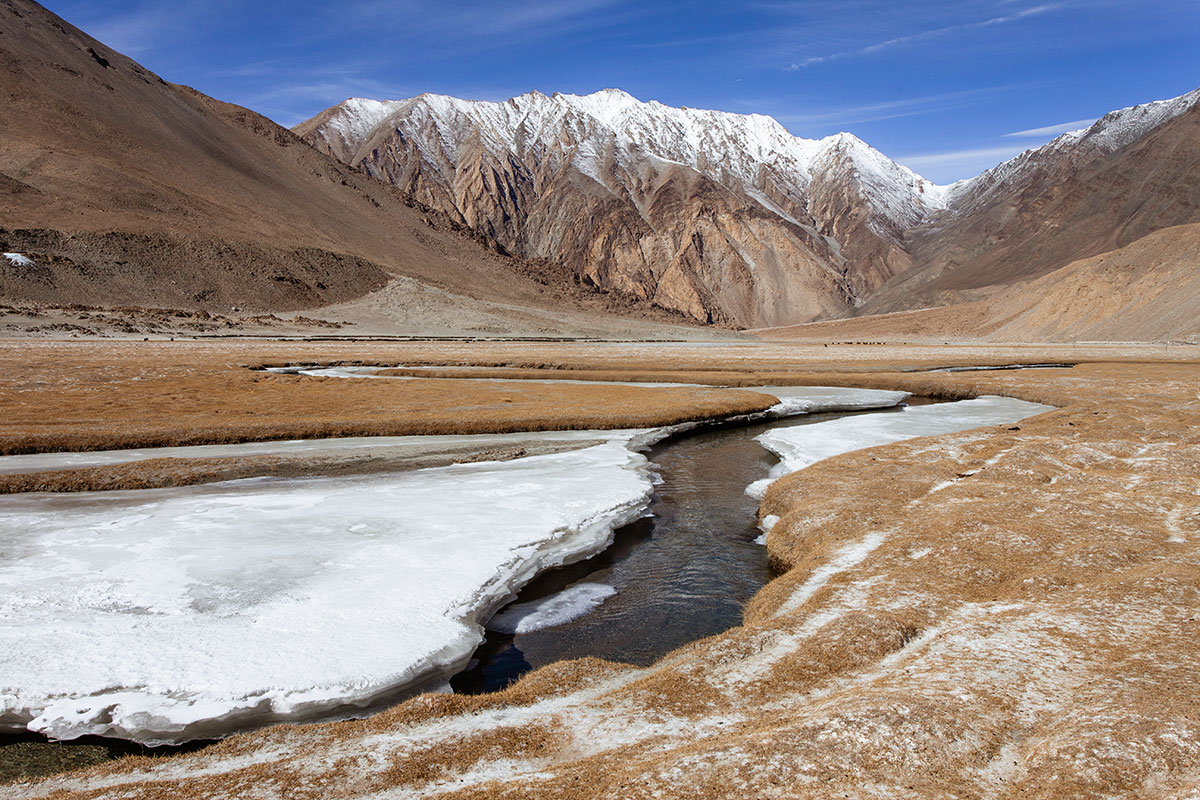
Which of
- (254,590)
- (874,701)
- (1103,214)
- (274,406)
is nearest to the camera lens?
(874,701)

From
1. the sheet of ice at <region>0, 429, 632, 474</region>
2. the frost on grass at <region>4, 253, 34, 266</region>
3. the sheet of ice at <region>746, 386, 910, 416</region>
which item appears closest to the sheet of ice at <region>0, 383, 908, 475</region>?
the sheet of ice at <region>0, 429, 632, 474</region>

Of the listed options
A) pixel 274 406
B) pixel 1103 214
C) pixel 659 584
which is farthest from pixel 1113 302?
pixel 659 584

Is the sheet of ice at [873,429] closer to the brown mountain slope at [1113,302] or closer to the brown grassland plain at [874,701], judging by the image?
the brown grassland plain at [874,701]

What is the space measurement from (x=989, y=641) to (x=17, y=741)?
9466 mm

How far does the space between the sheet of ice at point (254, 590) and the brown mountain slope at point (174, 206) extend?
104926mm

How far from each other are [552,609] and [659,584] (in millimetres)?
1912

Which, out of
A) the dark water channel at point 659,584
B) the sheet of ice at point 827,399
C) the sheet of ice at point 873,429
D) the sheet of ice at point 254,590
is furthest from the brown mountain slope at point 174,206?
the dark water channel at point 659,584

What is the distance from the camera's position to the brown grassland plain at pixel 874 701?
5.25 meters

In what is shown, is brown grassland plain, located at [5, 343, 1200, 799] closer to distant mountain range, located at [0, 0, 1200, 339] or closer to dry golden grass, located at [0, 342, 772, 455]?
dry golden grass, located at [0, 342, 772, 455]

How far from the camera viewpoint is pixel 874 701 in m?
6.11

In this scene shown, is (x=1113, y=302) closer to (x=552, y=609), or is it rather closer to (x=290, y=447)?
(x=290, y=447)

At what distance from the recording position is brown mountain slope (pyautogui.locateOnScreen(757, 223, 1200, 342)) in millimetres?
85875

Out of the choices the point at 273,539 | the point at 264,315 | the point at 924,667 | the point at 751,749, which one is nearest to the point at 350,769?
the point at 751,749

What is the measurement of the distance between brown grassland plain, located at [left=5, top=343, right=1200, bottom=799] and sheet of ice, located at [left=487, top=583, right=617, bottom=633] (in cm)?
234
